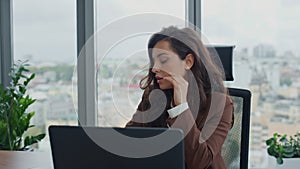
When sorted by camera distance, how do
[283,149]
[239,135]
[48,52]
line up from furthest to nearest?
[48,52]
[283,149]
[239,135]

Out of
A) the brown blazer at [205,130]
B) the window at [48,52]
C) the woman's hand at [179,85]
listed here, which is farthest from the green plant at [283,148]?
the window at [48,52]

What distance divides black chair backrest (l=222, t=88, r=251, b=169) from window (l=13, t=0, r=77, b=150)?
1750 mm

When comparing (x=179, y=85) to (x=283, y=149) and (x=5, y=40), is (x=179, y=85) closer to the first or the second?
(x=283, y=149)

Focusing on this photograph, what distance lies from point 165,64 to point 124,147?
0.34 meters

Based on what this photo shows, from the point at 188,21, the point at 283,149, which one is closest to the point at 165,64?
the point at 188,21

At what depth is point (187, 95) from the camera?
1289 millimetres

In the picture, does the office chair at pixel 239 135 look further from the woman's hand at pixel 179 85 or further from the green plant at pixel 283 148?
the green plant at pixel 283 148

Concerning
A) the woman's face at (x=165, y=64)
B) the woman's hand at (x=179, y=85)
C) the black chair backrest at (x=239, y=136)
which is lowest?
the black chair backrest at (x=239, y=136)

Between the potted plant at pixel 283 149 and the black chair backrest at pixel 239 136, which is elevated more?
the black chair backrest at pixel 239 136

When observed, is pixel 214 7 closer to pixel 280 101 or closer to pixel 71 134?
pixel 280 101

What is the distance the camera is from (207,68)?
1.37 m

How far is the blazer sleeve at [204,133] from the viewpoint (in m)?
1.26

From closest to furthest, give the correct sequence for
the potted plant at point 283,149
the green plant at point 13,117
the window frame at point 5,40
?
the potted plant at point 283,149
the green plant at point 13,117
the window frame at point 5,40

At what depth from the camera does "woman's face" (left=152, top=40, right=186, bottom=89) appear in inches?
47.0
